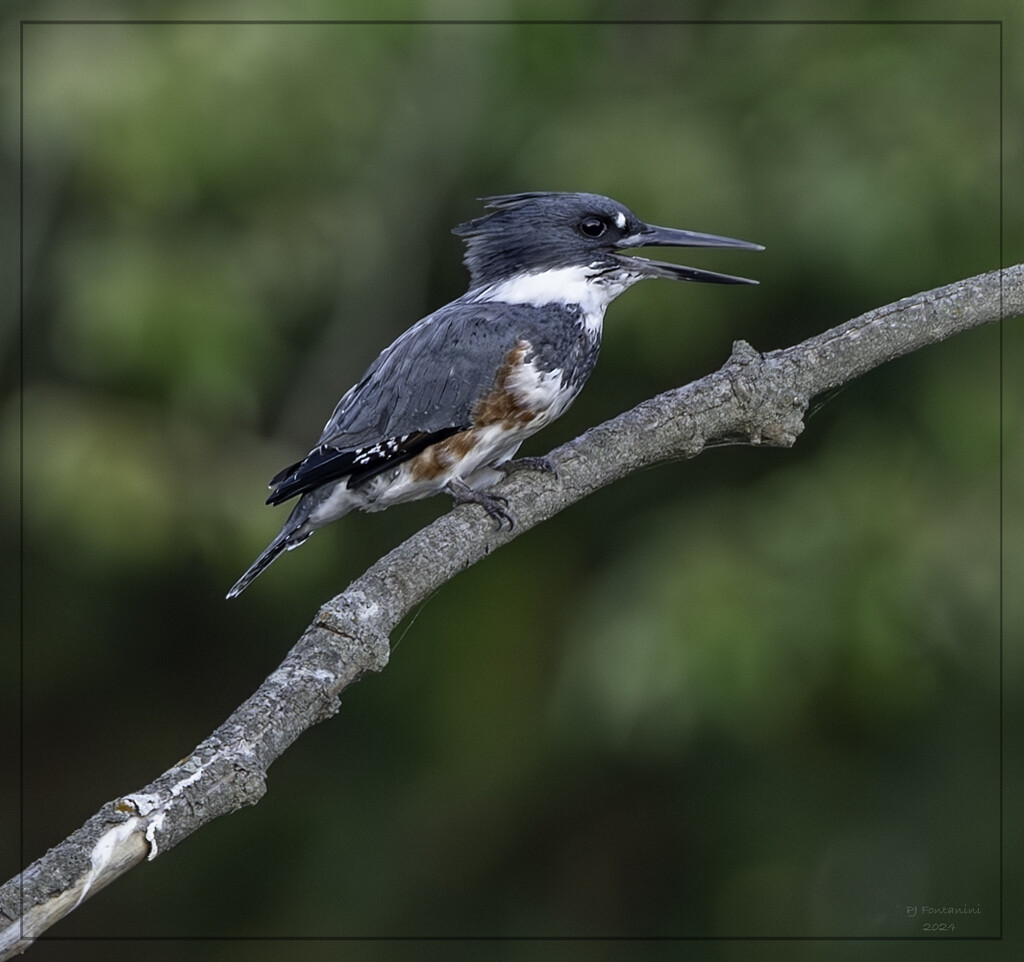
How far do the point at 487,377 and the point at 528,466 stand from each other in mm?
120

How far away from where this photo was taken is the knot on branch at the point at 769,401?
142 centimetres

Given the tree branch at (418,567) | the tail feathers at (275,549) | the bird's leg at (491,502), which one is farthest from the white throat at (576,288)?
the tail feathers at (275,549)

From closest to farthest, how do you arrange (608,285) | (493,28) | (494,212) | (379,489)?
(379,489) → (608,285) → (494,212) → (493,28)

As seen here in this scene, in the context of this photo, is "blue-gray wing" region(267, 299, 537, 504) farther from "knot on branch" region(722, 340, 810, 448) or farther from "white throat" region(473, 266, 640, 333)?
"knot on branch" region(722, 340, 810, 448)

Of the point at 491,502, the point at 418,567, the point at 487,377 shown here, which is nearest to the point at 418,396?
the point at 487,377

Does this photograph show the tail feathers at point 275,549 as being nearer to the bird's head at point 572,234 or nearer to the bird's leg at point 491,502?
the bird's leg at point 491,502

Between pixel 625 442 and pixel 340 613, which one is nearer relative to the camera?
pixel 340 613

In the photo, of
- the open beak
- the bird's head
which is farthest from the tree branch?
the bird's head

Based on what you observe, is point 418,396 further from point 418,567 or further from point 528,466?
point 418,567

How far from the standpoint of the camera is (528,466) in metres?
1.47

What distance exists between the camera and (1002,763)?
86.7 inches

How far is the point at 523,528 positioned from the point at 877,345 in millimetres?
473

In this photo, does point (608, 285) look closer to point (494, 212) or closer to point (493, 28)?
point (494, 212)

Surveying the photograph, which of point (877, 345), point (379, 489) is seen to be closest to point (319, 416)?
point (379, 489)
